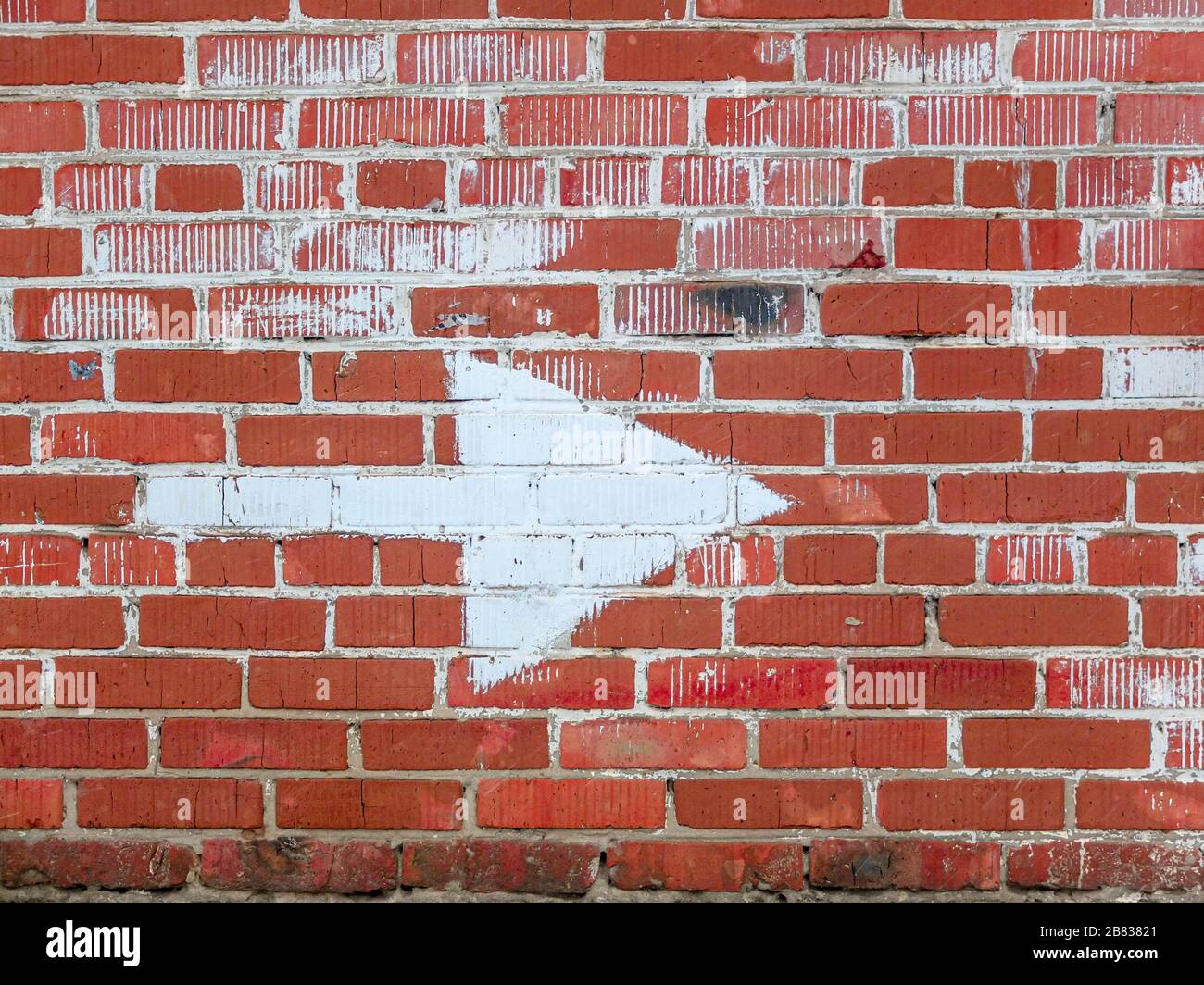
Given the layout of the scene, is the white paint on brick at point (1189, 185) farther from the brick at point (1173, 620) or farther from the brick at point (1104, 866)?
the brick at point (1104, 866)

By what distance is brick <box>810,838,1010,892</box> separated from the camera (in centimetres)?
142

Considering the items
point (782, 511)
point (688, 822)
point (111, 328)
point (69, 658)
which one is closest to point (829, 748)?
point (688, 822)

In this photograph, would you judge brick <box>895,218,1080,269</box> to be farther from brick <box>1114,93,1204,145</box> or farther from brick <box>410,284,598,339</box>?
brick <box>410,284,598,339</box>

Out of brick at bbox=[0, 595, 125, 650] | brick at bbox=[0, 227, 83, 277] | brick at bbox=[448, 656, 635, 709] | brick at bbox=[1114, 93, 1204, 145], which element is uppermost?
brick at bbox=[1114, 93, 1204, 145]

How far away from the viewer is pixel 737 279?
1.41 meters

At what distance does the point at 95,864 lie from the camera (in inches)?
56.8

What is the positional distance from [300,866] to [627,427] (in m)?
0.91

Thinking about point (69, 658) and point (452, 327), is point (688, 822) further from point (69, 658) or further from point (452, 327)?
point (69, 658)

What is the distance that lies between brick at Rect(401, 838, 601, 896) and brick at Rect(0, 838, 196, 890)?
1.38ft

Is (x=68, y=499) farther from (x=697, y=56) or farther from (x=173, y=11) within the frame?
(x=697, y=56)

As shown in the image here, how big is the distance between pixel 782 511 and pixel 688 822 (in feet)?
1.76

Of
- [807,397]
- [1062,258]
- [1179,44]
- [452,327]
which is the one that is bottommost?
[807,397]

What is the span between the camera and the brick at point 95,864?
4.72 feet

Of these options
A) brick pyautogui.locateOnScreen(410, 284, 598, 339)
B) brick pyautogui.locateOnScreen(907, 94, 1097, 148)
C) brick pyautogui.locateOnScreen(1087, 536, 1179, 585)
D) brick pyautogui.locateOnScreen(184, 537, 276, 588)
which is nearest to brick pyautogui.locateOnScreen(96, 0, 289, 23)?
brick pyautogui.locateOnScreen(410, 284, 598, 339)
